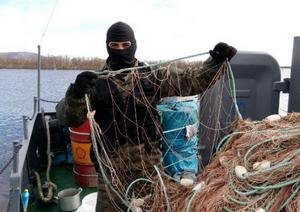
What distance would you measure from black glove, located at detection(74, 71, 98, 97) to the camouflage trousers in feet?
2.11

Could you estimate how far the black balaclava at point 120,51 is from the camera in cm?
371

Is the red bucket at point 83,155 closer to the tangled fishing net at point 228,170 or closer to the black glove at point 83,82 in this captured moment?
the tangled fishing net at point 228,170

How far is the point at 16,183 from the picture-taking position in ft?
13.5

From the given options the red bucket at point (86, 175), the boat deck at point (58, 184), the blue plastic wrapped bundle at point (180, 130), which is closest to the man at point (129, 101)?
the blue plastic wrapped bundle at point (180, 130)

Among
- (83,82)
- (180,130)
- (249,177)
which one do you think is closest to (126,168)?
(83,82)

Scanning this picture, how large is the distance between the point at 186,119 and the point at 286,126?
103 inches

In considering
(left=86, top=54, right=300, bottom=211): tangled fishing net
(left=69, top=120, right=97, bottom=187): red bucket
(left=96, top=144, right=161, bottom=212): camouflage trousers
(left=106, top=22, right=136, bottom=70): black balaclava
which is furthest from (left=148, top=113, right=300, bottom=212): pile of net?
(left=69, top=120, right=97, bottom=187): red bucket

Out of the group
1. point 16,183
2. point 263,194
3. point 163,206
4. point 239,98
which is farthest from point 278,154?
point 239,98

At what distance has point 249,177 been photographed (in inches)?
90.7

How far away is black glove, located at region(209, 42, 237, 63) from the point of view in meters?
3.44

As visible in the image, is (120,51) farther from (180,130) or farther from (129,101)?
(180,130)

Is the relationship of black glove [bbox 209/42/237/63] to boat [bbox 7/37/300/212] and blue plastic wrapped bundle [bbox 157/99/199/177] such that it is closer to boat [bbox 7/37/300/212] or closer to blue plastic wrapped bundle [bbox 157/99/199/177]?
boat [bbox 7/37/300/212]

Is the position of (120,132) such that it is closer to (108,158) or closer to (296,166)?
(108,158)

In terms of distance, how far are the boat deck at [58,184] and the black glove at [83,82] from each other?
2869mm
